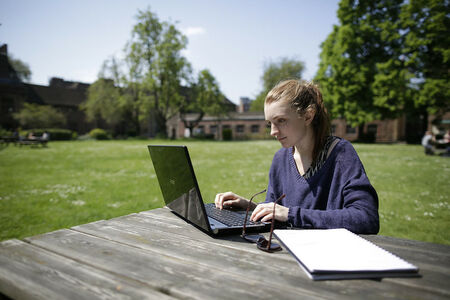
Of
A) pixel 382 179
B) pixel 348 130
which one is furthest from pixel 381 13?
pixel 382 179

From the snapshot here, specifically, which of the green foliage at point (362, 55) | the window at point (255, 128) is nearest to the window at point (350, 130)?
the window at point (255, 128)

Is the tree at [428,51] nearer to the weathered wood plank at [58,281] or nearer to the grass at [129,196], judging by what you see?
the grass at [129,196]

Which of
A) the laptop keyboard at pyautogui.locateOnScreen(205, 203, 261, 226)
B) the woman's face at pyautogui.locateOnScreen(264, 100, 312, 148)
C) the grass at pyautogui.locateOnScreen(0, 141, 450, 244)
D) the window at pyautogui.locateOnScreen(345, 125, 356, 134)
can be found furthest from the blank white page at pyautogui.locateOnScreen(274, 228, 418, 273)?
the window at pyautogui.locateOnScreen(345, 125, 356, 134)

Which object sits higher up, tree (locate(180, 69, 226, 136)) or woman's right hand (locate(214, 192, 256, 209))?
tree (locate(180, 69, 226, 136))

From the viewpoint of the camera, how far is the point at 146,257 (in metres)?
1.27

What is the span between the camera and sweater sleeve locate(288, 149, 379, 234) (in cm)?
162

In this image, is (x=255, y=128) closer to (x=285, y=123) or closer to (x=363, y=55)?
(x=363, y=55)

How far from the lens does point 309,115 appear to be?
7.27 feet

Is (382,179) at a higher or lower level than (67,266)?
lower

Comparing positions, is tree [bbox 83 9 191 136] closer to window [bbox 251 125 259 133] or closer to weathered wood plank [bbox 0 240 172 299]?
window [bbox 251 125 259 133]

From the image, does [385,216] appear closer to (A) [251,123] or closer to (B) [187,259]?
(B) [187,259]

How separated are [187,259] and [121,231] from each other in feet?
2.02

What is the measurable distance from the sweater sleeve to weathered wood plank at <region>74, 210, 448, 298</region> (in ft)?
1.36

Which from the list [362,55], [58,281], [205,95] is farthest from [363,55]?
[58,281]
